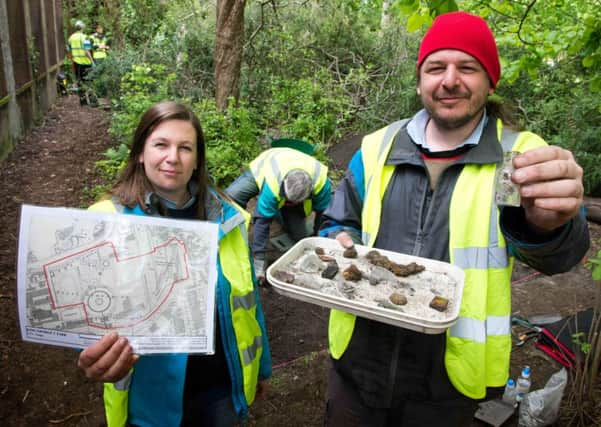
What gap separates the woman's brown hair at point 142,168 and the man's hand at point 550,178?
4.05 ft

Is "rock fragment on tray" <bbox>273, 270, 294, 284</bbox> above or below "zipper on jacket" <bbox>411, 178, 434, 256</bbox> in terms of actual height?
below

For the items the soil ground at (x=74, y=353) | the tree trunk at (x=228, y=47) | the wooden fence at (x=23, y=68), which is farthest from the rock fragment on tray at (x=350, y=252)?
the wooden fence at (x=23, y=68)

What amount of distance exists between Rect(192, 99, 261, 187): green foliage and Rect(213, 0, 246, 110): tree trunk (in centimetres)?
25

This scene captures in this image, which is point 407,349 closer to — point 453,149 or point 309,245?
point 309,245

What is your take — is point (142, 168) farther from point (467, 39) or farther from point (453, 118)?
point (467, 39)

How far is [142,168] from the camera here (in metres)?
1.84

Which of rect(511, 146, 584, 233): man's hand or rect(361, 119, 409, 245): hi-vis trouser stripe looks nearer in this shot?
rect(511, 146, 584, 233): man's hand

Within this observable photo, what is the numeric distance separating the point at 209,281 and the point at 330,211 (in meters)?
0.70

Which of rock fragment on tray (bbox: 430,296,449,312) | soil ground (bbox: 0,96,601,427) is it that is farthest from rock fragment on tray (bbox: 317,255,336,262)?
soil ground (bbox: 0,96,601,427)

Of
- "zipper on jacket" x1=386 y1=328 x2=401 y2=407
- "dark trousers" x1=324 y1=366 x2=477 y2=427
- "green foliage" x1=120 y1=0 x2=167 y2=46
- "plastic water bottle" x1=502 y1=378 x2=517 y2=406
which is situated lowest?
"plastic water bottle" x1=502 y1=378 x2=517 y2=406

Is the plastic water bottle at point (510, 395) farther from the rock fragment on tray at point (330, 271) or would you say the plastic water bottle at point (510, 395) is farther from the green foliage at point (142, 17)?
the green foliage at point (142, 17)

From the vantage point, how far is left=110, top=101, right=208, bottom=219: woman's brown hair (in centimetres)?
175

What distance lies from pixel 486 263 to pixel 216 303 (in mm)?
1015

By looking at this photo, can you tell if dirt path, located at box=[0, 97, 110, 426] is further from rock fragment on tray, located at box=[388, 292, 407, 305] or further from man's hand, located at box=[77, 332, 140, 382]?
rock fragment on tray, located at box=[388, 292, 407, 305]
